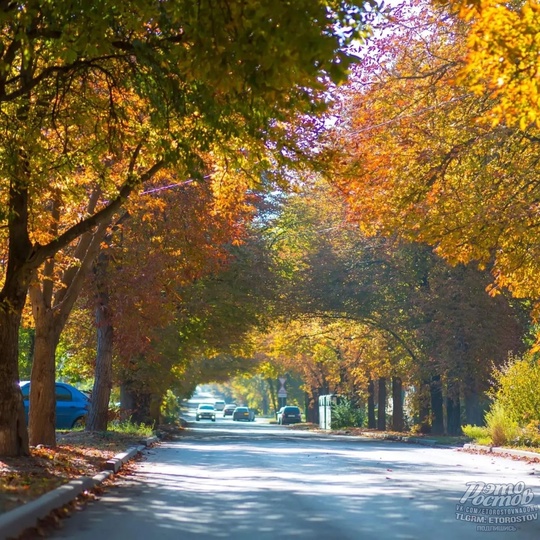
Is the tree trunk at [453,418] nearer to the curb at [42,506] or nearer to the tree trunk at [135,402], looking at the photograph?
the tree trunk at [135,402]

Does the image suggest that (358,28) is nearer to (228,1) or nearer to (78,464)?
(228,1)

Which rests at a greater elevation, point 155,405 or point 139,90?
point 139,90

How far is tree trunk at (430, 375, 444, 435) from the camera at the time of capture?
4122cm

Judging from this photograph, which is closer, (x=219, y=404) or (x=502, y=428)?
(x=502, y=428)

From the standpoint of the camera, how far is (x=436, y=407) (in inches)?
1658

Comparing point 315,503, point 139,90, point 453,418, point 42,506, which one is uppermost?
point 139,90

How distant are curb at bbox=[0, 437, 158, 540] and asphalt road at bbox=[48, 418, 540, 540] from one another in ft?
0.96

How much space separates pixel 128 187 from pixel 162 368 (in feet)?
67.7

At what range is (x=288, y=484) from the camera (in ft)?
48.4

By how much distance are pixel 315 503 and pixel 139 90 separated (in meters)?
5.82

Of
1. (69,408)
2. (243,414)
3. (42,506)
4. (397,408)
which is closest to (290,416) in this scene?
(243,414)

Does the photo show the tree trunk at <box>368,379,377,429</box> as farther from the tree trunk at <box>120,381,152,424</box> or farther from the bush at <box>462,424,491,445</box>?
the bush at <box>462,424,491,445</box>

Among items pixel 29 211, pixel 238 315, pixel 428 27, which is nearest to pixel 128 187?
pixel 29 211

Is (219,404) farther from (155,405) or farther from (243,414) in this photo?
(155,405)
